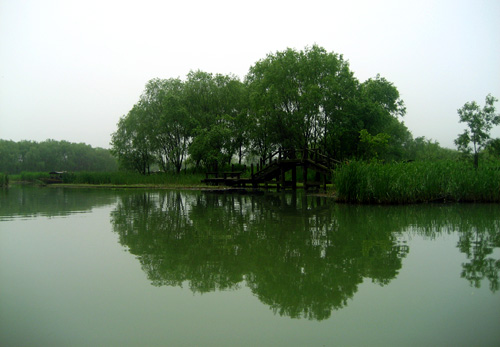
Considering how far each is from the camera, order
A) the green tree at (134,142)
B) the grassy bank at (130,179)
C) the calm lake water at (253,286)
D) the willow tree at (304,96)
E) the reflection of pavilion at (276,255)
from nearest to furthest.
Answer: the calm lake water at (253,286) → the reflection of pavilion at (276,255) → the willow tree at (304,96) → the grassy bank at (130,179) → the green tree at (134,142)

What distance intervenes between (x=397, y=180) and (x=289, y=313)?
1198 centimetres

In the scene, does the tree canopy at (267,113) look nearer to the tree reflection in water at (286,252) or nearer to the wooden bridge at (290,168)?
the wooden bridge at (290,168)

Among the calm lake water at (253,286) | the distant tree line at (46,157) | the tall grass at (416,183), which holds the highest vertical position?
the distant tree line at (46,157)

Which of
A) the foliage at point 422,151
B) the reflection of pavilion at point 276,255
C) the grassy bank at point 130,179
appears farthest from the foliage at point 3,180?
the foliage at point 422,151

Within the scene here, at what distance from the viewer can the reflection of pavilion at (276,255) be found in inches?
182

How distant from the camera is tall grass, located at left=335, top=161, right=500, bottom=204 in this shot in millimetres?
14633

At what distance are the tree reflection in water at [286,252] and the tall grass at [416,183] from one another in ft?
10.3

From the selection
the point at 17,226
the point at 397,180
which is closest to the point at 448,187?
the point at 397,180

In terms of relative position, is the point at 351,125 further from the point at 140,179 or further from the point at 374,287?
the point at 374,287

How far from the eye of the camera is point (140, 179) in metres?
37.9

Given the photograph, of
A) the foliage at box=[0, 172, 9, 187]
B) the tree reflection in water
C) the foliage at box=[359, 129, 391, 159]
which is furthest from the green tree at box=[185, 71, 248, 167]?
the tree reflection in water

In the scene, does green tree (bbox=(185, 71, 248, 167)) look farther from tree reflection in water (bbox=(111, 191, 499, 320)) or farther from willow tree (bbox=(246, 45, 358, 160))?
tree reflection in water (bbox=(111, 191, 499, 320))

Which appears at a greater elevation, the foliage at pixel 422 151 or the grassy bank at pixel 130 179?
the foliage at pixel 422 151

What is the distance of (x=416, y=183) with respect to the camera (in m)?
15.1
